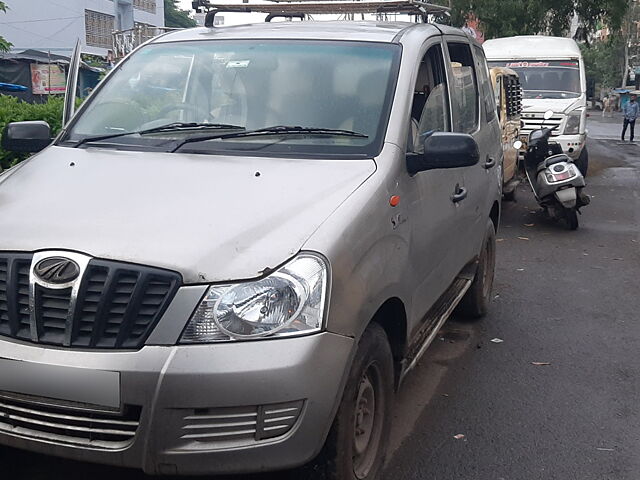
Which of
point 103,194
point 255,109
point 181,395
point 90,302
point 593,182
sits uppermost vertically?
point 255,109

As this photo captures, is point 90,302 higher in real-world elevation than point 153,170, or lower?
lower

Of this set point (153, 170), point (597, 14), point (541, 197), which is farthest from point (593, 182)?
point (153, 170)

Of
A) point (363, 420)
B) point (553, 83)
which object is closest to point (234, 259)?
point (363, 420)

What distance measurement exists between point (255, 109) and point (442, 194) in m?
1.05

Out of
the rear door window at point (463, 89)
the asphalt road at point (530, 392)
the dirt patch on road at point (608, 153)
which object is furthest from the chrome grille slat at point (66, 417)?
the dirt patch on road at point (608, 153)

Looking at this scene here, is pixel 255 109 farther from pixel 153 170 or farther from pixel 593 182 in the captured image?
pixel 593 182

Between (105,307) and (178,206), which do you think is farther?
(178,206)

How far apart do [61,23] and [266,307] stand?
50988 millimetres

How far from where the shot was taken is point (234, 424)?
2.50 m

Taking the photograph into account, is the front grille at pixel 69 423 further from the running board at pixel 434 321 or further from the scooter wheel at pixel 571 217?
the scooter wheel at pixel 571 217

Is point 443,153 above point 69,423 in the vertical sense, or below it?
above

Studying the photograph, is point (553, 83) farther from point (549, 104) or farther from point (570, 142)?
point (570, 142)

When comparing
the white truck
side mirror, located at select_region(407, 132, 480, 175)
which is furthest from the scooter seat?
side mirror, located at select_region(407, 132, 480, 175)

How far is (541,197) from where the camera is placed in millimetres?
9898
